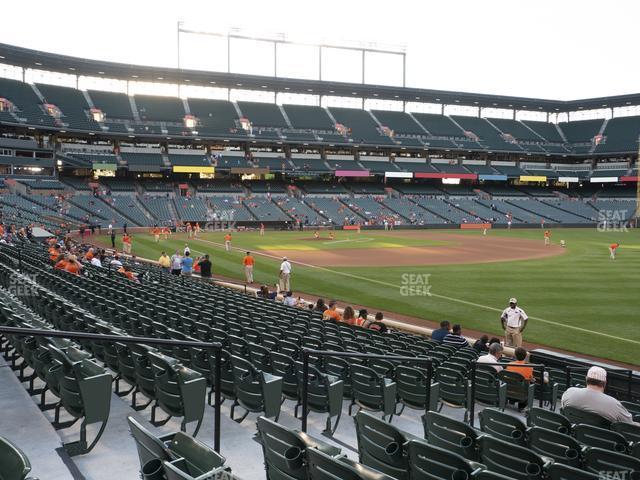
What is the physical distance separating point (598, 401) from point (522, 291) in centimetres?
2078

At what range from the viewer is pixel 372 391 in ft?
25.7

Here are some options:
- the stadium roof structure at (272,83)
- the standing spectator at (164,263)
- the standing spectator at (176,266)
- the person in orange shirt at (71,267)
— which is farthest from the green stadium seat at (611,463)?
the stadium roof structure at (272,83)

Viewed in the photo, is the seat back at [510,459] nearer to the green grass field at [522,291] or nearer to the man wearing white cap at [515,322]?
the man wearing white cap at [515,322]

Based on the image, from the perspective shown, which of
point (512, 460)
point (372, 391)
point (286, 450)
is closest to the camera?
point (286, 450)

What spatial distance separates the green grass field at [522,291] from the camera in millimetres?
18375

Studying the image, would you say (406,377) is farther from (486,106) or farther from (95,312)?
(486,106)

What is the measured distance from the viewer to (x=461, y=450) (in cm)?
480

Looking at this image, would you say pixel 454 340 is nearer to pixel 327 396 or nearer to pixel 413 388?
pixel 413 388

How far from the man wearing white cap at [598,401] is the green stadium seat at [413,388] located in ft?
7.05

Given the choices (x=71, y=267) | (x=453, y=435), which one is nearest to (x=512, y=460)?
(x=453, y=435)

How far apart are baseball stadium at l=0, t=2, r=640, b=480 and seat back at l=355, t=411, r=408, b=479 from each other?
19 mm

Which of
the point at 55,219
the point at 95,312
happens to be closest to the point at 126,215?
the point at 55,219

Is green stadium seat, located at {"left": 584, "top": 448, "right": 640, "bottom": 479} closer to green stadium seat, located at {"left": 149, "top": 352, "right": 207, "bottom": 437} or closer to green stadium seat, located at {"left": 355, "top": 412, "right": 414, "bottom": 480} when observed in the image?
green stadium seat, located at {"left": 355, "top": 412, "right": 414, "bottom": 480}

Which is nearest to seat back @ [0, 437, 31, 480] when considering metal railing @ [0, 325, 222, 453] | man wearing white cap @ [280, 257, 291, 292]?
metal railing @ [0, 325, 222, 453]
